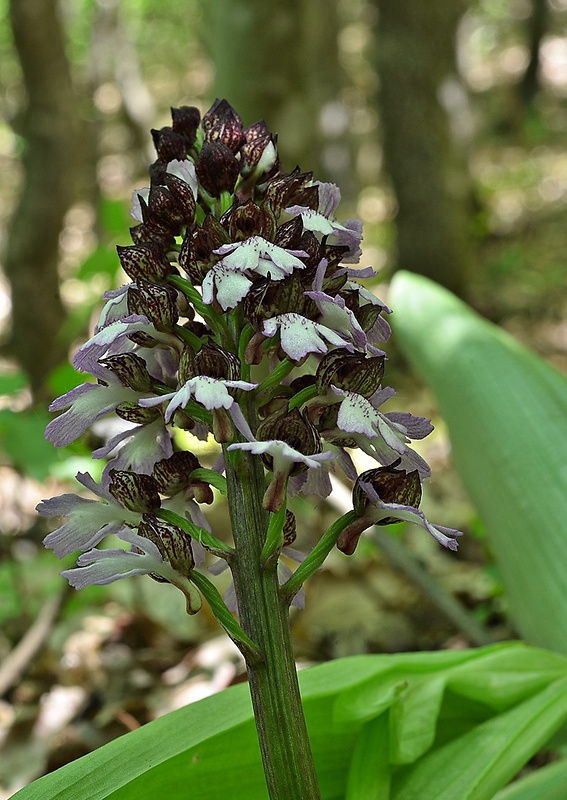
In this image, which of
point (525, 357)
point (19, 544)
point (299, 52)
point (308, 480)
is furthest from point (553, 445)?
point (19, 544)

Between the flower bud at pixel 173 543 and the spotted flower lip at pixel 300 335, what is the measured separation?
17cm

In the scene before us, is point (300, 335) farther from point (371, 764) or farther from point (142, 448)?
point (371, 764)

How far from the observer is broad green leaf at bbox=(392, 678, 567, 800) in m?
0.84

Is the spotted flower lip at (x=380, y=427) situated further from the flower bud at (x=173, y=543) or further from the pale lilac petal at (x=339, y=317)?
the flower bud at (x=173, y=543)

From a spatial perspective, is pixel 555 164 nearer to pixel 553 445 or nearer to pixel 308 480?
pixel 553 445

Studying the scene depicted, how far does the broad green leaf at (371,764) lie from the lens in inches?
33.2

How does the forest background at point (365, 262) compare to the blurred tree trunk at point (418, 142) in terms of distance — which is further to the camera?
the blurred tree trunk at point (418, 142)

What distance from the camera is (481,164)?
36.0 ft

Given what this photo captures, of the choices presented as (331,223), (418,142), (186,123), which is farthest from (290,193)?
(418,142)

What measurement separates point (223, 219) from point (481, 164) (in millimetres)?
10977

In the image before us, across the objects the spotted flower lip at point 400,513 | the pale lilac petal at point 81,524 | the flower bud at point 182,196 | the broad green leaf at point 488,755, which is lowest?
the broad green leaf at point 488,755

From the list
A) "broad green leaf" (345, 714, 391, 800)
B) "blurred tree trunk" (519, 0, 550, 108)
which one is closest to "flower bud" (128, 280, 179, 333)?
"broad green leaf" (345, 714, 391, 800)

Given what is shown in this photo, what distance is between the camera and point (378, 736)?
0.90m

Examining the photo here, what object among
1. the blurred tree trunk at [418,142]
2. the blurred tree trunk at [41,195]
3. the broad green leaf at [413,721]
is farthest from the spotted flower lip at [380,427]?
the blurred tree trunk at [418,142]
